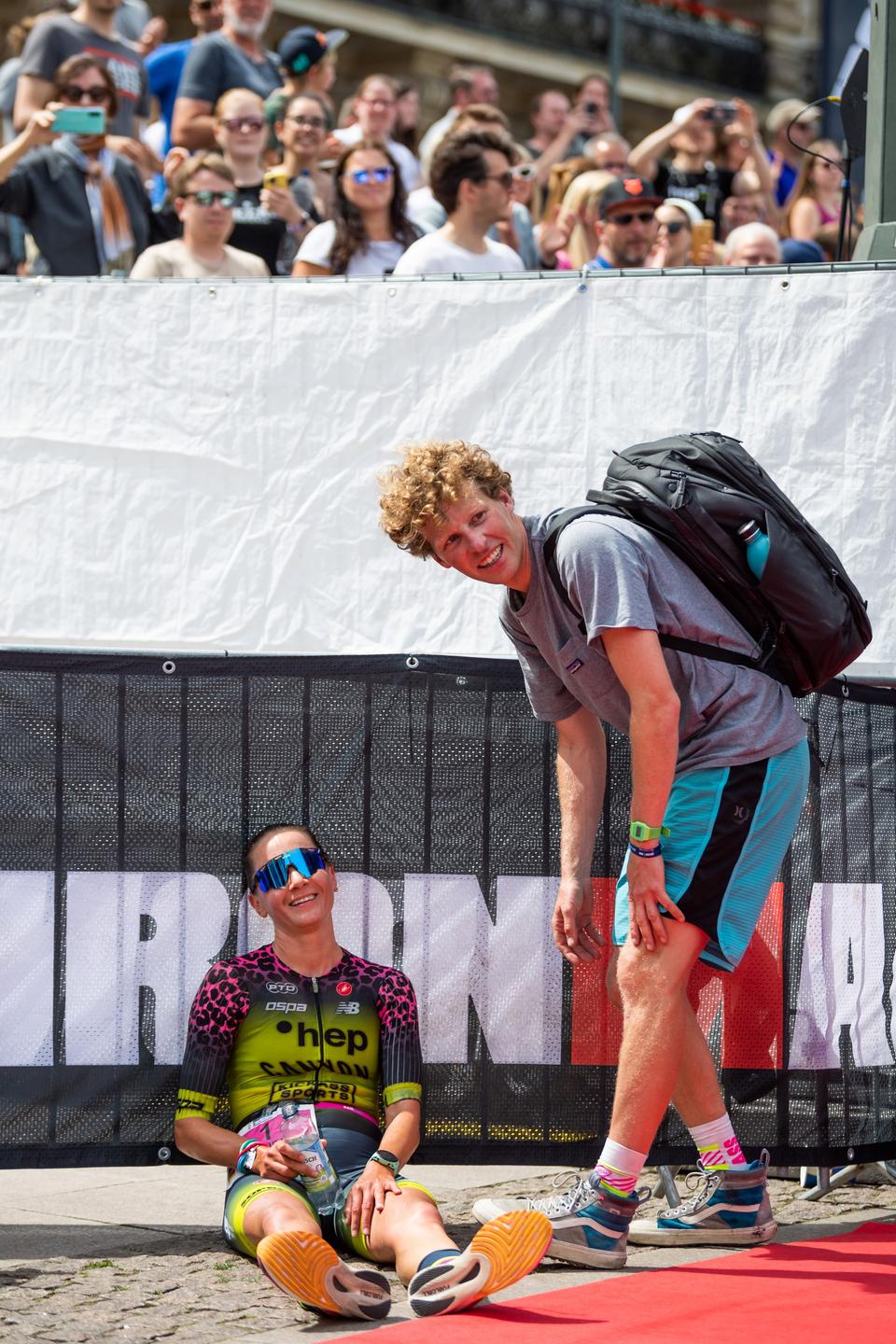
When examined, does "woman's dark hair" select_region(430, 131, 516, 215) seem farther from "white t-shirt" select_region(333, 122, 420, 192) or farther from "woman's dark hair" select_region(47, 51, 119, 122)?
"white t-shirt" select_region(333, 122, 420, 192)

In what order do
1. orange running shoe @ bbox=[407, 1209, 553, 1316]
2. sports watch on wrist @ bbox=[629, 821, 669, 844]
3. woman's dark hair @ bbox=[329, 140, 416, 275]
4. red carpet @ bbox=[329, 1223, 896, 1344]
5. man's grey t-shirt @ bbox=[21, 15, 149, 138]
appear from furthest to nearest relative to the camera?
man's grey t-shirt @ bbox=[21, 15, 149, 138] → woman's dark hair @ bbox=[329, 140, 416, 275] → sports watch on wrist @ bbox=[629, 821, 669, 844] → orange running shoe @ bbox=[407, 1209, 553, 1316] → red carpet @ bbox=[329, 1223, 896, 1344]

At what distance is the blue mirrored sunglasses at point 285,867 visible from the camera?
197 inches

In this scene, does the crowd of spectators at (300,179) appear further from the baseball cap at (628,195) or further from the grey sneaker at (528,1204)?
the grey sneaker at (528,1204)

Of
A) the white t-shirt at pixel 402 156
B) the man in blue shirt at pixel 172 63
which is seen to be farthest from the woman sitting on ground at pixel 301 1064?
the man in blue shirt at pixel 172 63

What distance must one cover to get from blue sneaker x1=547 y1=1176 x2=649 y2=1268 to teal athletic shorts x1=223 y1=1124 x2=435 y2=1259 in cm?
34

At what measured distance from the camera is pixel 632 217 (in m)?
8.83

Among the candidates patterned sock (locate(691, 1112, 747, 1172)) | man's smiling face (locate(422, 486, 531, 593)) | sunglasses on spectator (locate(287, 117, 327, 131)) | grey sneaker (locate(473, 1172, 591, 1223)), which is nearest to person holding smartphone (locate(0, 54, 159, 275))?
sunglasses on spectator (locate(287, 117, 327, 131))

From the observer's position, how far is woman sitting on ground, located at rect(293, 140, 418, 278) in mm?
8594

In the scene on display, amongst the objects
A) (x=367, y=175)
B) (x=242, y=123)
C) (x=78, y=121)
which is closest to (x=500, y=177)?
(x=367, y=175)

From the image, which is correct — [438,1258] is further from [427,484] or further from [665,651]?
[427,484]

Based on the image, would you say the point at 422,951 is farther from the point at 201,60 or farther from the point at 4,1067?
the point at 201,60

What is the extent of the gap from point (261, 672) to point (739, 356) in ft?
6.77

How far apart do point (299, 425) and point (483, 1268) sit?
10.5ft

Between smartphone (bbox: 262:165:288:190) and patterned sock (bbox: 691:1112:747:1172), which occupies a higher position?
smartphone (bbox: 262:165:288:190)
